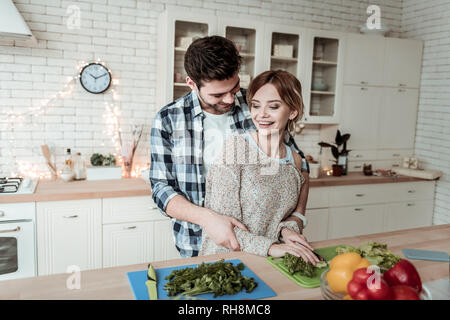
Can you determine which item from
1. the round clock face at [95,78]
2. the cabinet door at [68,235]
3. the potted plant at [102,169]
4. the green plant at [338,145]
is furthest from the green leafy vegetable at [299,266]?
the green plant at [338,145]

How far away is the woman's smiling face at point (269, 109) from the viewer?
6.13 ft

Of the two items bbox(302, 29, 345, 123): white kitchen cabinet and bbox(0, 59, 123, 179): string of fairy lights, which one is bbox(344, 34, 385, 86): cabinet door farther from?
bbox(0, 59, 123, 179): string of fairy lights

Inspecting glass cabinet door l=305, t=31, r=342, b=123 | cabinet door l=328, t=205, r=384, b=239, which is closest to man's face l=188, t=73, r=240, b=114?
glass cabinet door l=305, t=31, r=342, b=123

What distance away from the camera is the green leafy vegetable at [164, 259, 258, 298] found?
133 centimetres

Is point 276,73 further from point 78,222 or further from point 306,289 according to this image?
point 78,222

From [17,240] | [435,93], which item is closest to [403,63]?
[435,93]

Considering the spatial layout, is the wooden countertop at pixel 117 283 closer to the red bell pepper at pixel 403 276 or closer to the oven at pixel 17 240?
the red bell pepper at pixel 403 276

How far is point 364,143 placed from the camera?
15.4ft

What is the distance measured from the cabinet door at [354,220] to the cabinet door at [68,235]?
2.36 metres

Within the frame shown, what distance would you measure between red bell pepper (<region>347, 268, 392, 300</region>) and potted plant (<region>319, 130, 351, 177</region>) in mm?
3347

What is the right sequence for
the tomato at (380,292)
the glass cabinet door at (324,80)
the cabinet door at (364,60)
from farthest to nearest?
the cabinet door at (364,60) < the glass cabinet door at (324,80) < the tomato at (380,292)

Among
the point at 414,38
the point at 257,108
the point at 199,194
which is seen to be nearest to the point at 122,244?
the point at 199,194

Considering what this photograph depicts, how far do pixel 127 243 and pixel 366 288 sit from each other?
104 inches
